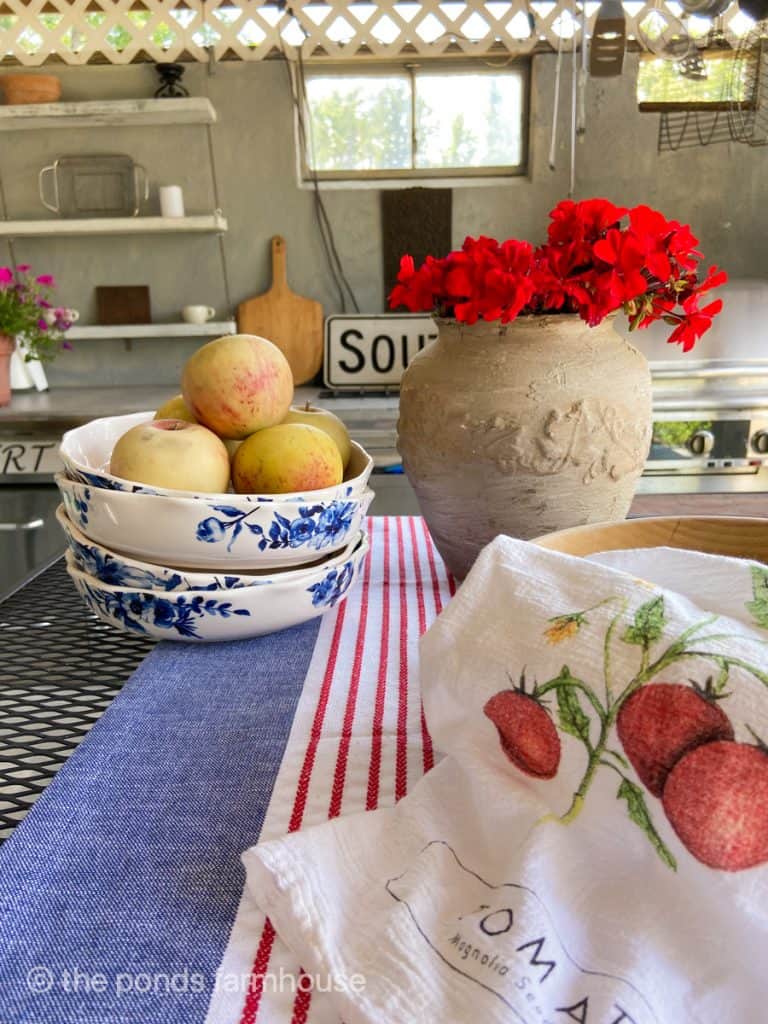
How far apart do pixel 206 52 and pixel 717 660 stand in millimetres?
2067

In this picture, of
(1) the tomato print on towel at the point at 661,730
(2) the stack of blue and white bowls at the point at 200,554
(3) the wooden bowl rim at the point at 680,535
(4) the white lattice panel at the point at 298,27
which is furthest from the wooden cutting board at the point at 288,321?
(1) the tomato print on towel at the point at 661,730

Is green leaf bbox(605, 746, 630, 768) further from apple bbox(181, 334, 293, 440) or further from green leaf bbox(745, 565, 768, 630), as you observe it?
apple bbox(181, 334, 293, 440)

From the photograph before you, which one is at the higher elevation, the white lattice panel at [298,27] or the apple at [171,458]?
the white lattice panel at [298,27]

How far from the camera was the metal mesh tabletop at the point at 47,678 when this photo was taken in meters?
0.32

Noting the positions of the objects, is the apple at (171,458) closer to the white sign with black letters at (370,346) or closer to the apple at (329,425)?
the apple at (329,425)

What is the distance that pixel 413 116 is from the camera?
196 centimetres

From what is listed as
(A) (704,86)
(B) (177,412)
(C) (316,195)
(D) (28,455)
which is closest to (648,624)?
(B) (177,412)

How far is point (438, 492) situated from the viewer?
49 cm

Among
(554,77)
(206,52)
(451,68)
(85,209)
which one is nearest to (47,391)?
(85,209)

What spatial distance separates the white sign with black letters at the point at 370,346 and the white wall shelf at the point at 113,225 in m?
0.38

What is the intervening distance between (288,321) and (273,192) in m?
0.32

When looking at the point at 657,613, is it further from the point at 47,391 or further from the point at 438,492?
the point at 47,391

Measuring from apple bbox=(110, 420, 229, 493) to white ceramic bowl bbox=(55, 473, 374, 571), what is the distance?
0.5 inches

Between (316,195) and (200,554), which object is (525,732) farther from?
(316,195)
